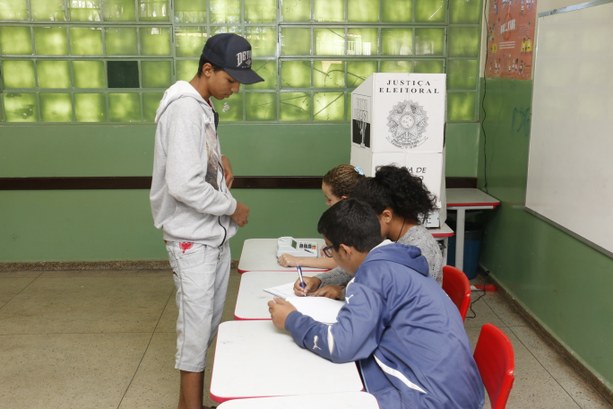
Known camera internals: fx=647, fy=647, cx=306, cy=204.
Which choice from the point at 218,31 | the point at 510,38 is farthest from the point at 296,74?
the point at 510,38

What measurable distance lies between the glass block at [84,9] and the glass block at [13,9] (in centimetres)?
30

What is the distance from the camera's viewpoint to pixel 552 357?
10.7 ft

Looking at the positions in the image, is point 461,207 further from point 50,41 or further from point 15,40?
point 15,40

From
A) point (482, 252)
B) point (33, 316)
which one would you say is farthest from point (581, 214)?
point (33, 316)

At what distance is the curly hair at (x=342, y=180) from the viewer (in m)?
2.54

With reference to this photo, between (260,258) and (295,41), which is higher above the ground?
(295,41)

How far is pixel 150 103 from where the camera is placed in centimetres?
446

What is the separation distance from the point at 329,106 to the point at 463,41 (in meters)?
1.01

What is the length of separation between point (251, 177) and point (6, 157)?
170cm

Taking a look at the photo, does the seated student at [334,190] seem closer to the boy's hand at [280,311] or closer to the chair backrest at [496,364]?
the boy's hand at [280,311]

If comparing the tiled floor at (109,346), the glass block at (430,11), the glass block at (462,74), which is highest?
the glass block at (430,11)

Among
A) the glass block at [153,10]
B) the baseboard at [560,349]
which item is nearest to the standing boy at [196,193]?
the baseboard at [560,349]

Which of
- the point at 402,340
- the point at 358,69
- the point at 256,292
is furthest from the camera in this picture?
the point at 358,69

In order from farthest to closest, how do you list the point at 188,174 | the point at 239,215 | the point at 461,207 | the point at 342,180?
the point at 461,207 → the point at 342,180 → the point at 239,215 → the point at 188,174
